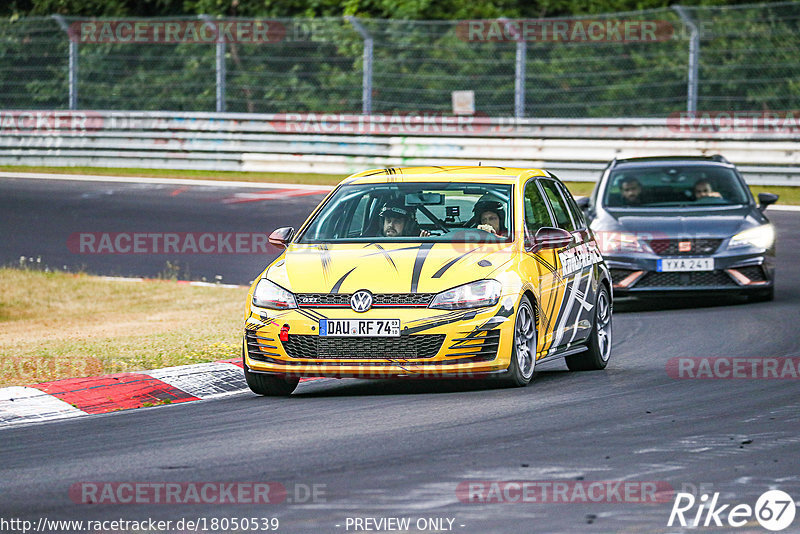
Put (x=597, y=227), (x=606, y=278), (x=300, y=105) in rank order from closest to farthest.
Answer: (x=606, y=278), (x=597, y=227), (x=300, y=105)

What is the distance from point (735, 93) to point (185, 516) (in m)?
20.9

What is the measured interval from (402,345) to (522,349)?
0.89 meters

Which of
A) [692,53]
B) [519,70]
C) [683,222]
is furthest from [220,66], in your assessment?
A: [683,222]

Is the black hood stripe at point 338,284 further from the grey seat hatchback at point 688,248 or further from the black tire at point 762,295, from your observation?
the black tire at point 762,295

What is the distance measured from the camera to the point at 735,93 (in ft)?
83.7

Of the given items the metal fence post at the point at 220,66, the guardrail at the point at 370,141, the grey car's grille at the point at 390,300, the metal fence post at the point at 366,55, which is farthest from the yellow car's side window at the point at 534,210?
the metal fence post at the point at 220,66

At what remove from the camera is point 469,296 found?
30.2ft

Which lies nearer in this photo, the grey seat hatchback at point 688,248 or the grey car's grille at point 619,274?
the grey seat hatchback at point 688,248

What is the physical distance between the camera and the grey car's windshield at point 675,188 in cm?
1590

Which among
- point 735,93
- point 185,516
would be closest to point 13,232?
point 735,93

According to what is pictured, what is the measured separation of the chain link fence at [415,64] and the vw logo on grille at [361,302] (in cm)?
1730

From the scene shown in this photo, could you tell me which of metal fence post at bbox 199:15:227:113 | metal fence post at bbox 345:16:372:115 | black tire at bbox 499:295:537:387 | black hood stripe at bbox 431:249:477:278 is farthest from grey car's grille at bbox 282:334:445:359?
metal fence post at bbox 199:15:227:113

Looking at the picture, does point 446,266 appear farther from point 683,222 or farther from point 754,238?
point 754,238

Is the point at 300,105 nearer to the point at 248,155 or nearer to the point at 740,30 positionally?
the point at 248,155
